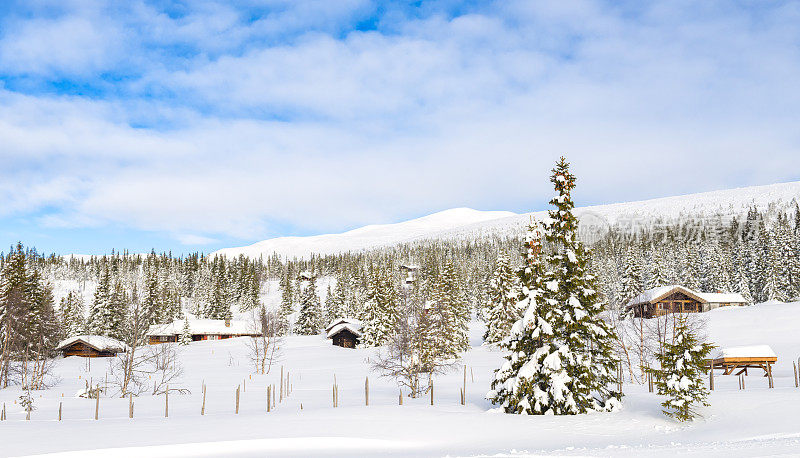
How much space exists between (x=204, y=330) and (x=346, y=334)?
4025 cm

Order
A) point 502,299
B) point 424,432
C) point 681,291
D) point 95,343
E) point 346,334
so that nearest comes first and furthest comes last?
point 424,432 < point 502,299 < point 681,291 < point 95,343 < point 346,334

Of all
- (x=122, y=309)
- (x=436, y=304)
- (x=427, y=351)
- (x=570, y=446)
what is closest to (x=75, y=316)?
(x=122, y=309)

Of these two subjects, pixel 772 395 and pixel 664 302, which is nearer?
pixel 772 395

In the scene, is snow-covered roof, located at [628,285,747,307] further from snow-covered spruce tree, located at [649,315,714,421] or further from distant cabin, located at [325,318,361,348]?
snow-covered spruce tree, located at [649,315,714,421]

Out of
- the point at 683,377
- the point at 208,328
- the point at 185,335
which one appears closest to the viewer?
the point at 683,377

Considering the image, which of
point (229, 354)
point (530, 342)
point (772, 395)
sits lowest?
point (229, 354)

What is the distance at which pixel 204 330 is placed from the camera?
365 ft

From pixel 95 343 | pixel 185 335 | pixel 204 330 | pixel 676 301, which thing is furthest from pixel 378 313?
pixel 204 330

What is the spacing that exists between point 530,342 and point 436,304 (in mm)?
35649

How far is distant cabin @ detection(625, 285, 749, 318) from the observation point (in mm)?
79688

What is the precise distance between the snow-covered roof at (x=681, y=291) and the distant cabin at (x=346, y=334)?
4375 cm

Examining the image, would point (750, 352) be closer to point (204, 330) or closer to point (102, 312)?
point (102, 312)

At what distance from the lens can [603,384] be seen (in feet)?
83.7

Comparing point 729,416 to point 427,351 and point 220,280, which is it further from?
point 220,280
